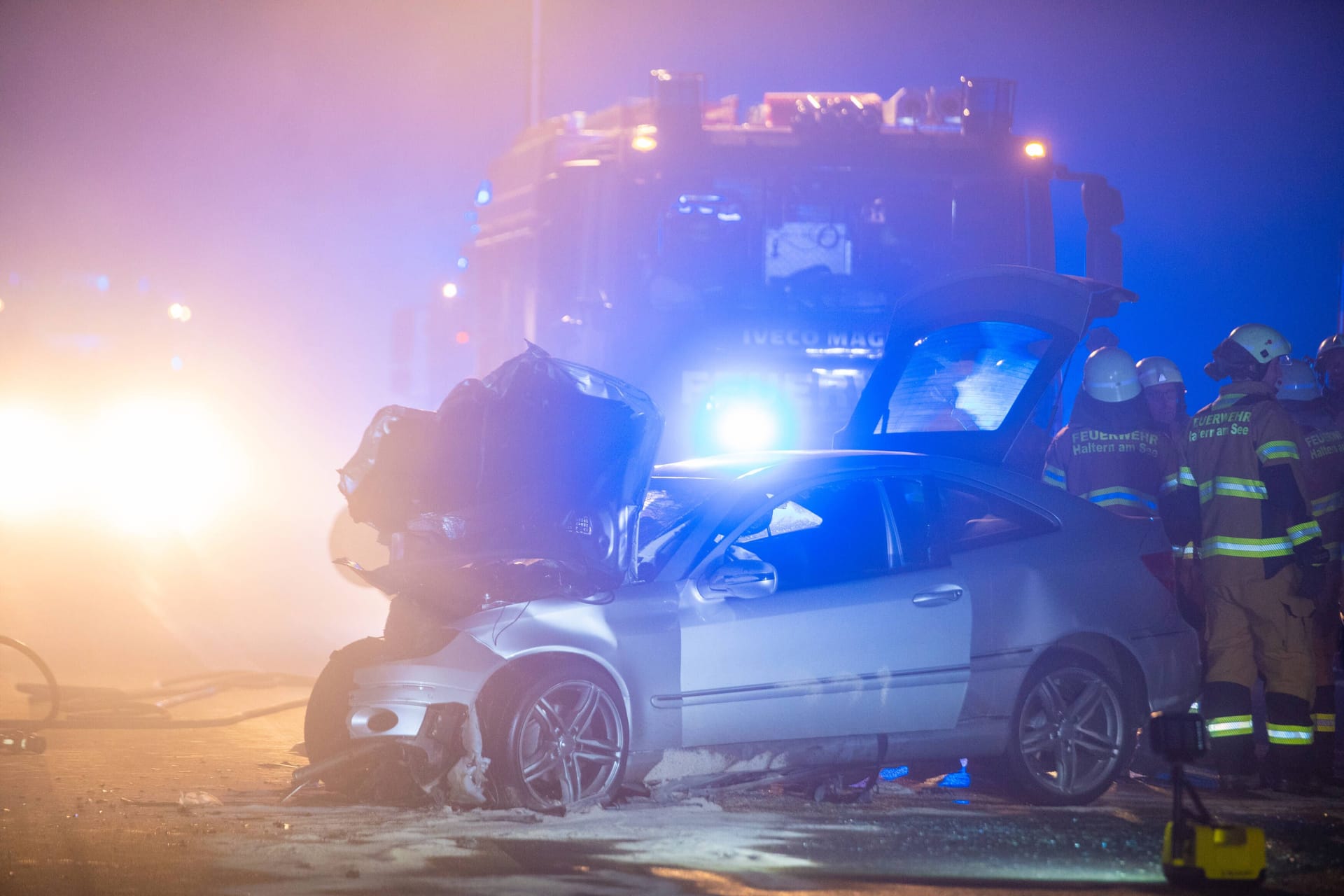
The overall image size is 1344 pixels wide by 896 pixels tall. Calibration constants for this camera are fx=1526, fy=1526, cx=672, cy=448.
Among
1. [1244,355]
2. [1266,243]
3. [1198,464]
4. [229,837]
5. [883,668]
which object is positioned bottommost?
[229,837]

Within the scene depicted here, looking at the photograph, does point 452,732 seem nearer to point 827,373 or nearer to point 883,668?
point 883,668

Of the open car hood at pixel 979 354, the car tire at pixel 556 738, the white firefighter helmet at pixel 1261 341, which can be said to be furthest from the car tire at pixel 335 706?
the white firefighter helmet at pixel 1261 341

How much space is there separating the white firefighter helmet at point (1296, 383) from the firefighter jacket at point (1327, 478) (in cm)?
44

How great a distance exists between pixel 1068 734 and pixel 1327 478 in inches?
92.5

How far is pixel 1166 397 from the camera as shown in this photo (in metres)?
8.99

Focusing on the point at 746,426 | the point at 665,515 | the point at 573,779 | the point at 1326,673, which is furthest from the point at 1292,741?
the point at 746,426

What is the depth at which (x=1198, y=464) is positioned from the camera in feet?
23.9

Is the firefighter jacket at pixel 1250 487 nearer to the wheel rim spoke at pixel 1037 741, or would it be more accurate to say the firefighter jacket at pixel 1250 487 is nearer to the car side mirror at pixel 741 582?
the wheel rim spoke at pixel 1037 741

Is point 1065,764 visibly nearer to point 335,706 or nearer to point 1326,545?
point 1326,545

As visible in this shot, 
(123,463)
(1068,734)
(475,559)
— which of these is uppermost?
(123,463)

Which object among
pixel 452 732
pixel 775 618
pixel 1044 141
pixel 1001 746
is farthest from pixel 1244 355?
pixel 1044 141

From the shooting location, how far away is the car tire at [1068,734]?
6441 millimetres

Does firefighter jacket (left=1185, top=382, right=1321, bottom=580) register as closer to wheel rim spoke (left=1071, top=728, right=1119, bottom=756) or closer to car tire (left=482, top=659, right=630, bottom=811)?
wheel rim spoke (left=1071, top=728, right=1119, bottom=756)

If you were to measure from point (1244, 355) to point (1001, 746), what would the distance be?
7.52ft
